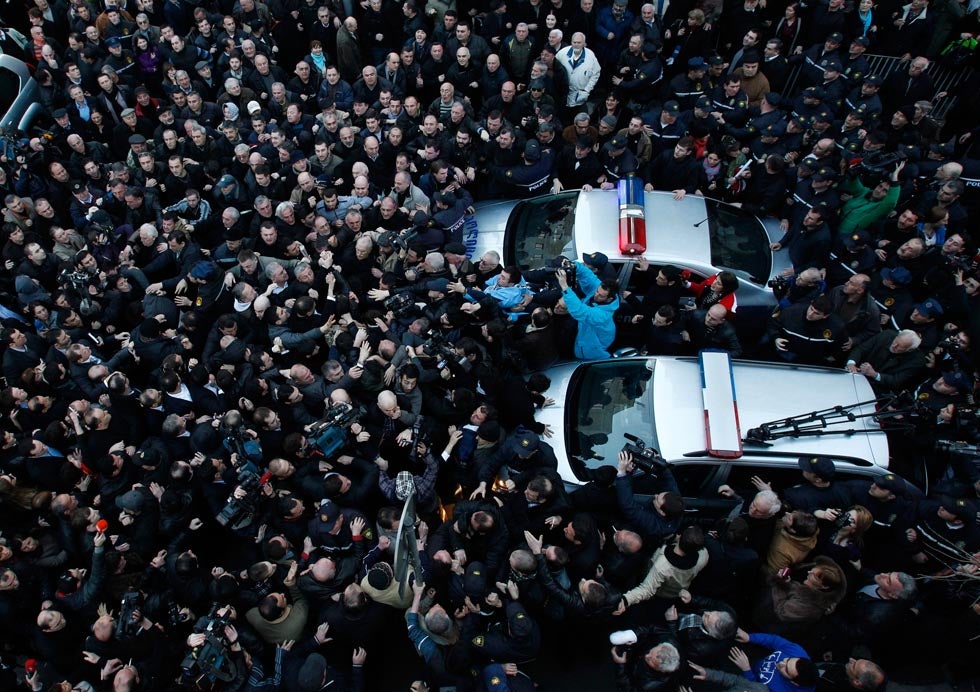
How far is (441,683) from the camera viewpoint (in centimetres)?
469

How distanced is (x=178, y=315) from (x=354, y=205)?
229 centimetres

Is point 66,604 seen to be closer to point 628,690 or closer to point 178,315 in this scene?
point 178,315

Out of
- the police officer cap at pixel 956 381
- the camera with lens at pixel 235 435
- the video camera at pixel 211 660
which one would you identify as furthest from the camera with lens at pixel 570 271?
the video camera at pixel 211 660

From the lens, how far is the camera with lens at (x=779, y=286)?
6.86m

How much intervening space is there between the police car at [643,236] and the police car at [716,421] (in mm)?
1208

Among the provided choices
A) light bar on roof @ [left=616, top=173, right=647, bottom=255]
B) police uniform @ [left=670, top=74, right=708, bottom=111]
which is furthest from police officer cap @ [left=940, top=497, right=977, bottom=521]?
police uniform @ [left=670, top=74, right=708, bottom=111]

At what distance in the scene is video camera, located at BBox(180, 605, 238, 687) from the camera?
4.38 m

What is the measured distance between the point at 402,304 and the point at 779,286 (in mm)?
4080

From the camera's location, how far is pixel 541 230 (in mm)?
7320

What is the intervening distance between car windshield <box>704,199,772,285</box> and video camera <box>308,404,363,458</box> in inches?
164

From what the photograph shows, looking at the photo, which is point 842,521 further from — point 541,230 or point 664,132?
point 664,132

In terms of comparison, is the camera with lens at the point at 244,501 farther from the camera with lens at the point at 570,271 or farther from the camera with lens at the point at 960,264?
the camera with lens at the point at 960,264

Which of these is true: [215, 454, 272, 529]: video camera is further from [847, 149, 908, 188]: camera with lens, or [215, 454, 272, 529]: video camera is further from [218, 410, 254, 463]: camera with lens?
[847, 149, 908, 188]: camera with lens

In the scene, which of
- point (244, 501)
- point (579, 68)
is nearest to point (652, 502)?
point (244, 501)
